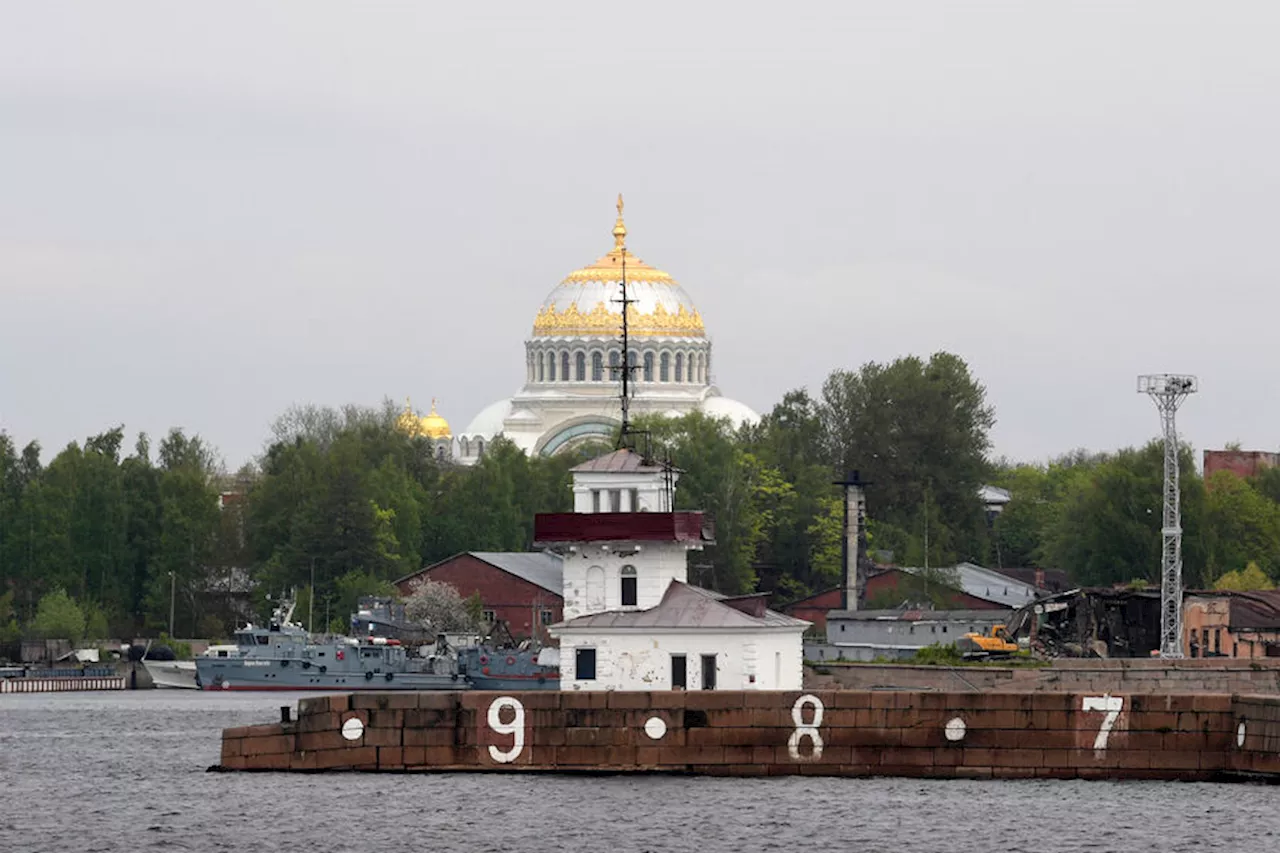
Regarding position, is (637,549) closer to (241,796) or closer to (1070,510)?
(241,796)

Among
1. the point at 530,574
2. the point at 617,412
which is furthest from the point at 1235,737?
the point at 617,412

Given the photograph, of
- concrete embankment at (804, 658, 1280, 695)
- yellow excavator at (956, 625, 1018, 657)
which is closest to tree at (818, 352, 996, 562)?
yellow excavator at (956, 625, 1018, 657)

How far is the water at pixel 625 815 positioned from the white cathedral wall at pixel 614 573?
1237cm

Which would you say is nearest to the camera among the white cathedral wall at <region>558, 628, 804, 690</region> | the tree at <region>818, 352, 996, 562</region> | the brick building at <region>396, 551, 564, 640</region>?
the white cathedral wall at <region>558, 628, 804, 690</region>

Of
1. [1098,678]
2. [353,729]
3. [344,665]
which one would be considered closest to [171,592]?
[344,665]

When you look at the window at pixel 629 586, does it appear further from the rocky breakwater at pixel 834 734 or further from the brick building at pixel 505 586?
the brick building at pixel 505 586

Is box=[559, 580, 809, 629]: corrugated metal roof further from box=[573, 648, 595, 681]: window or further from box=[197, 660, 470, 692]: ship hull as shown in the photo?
box=[197, 660, 470, 692]: ship hull

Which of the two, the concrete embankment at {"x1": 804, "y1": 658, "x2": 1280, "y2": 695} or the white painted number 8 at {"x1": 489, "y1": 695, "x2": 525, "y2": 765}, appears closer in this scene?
the white painted number 8 at {"x1": 489, "y1": 695, "x2": 525, "y2": 765}

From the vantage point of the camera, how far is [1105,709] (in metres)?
57.7

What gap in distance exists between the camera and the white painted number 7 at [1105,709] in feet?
189

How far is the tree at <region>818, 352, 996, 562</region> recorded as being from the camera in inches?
5925

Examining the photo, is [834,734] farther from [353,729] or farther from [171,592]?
[171,592]

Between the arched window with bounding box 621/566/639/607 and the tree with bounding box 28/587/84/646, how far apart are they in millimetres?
63176

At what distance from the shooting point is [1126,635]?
109m
